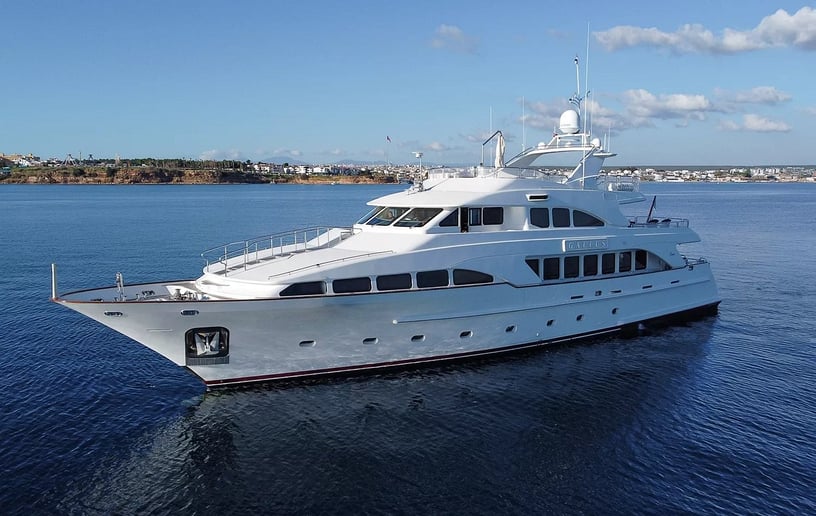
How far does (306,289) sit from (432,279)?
3.76 m

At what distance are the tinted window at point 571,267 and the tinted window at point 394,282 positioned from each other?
6268 mm

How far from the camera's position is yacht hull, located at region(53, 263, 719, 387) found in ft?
49.2

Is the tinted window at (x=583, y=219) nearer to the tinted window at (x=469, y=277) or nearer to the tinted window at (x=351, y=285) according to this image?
the tinted window at (x=469, y=277)

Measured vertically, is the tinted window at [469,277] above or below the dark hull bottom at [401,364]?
above

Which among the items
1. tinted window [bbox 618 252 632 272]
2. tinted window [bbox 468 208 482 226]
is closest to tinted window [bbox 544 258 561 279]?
tinted window [bbox 468 208 482 226]

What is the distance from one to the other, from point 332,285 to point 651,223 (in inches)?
570

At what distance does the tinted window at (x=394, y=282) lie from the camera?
1653 centimetres

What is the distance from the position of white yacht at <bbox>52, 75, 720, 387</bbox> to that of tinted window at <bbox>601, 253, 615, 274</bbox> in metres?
0.06

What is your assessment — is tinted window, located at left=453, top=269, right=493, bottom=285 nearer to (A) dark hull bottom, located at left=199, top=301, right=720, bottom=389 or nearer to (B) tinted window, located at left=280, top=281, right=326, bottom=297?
(A) dark hull bottom, located at left=199, top=301, right=720, bottom=389

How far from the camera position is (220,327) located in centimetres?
1537

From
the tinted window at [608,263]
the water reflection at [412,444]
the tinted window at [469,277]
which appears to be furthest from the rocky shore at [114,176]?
the water reflection at [412,444]

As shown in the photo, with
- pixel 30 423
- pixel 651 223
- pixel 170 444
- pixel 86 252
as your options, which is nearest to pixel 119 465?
pixel 170 444

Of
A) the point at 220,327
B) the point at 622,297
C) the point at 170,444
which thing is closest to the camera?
the point at 170,444

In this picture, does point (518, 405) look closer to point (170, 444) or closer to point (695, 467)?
point (695, 467)
